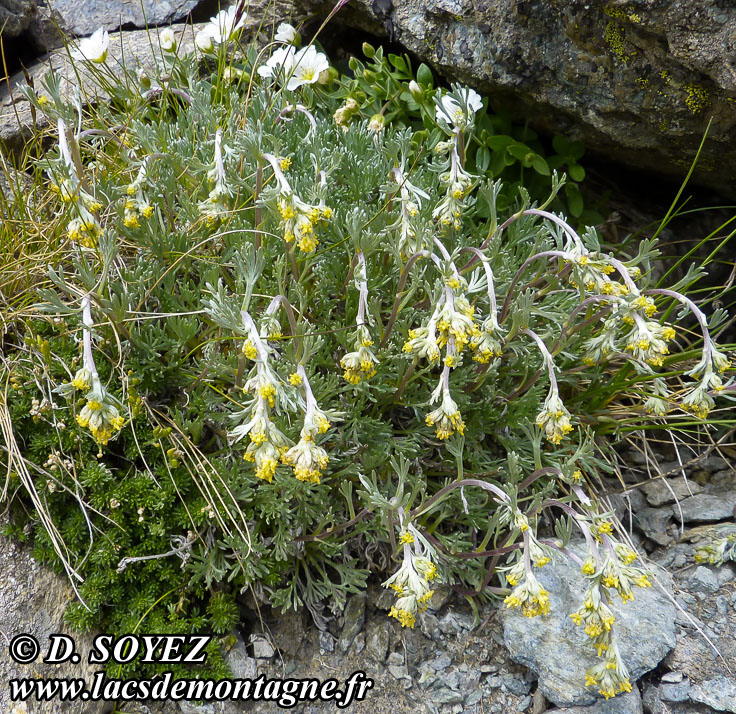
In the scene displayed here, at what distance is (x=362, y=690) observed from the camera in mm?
2467

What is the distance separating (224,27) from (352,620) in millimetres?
2871

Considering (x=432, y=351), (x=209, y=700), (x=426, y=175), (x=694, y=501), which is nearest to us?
(x=432, y=351)

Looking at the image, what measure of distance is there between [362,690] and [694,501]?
1750 mm

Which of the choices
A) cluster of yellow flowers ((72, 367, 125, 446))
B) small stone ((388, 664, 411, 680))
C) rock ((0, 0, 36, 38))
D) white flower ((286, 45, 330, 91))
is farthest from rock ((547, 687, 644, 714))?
rock ((0, 0, 36, 38))

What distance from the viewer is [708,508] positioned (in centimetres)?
304

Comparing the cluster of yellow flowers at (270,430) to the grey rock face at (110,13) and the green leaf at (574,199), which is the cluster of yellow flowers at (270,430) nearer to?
the green leaf at (574,199)

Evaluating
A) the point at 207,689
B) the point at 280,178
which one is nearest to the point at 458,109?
the point at 280,178

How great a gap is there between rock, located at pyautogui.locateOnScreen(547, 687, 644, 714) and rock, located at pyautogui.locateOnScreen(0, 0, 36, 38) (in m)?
4.47

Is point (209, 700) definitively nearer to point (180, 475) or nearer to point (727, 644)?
point (180, 475)

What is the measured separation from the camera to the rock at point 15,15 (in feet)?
13.0

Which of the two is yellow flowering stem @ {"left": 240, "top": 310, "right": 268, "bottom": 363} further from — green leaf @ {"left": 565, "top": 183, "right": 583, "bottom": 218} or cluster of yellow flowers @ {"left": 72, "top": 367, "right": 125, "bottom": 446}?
green leaf @ {"left": 565, "top": 183, "right": 583, "bottom": 218}

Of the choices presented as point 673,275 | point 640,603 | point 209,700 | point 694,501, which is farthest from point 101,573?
point 673,275

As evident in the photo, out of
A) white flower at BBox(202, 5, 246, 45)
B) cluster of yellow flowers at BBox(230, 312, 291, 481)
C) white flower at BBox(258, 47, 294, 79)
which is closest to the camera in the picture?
cluster of yellow flowers at BBox(230, 312, 291, 481)

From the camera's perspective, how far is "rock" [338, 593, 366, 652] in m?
2.62
